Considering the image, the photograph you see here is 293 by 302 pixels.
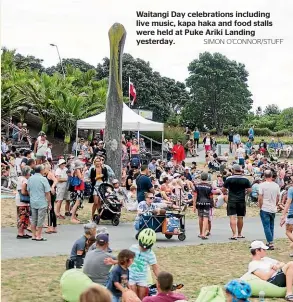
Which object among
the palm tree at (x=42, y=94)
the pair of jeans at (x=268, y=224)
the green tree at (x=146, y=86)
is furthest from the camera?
the green tree at (x=146, y=86)

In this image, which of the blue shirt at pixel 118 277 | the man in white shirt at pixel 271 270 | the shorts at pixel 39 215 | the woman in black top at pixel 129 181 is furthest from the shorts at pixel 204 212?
the blue shirt at pixel 118 277

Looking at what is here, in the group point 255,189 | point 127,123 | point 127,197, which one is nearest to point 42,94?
point 127,123

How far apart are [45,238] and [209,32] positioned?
17.9ft

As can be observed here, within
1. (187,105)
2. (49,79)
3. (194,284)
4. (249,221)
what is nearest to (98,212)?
(249,221)

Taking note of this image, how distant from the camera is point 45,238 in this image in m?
13.4

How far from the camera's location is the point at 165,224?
45.5 ft

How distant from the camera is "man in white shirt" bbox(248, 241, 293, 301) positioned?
9125 millimetres

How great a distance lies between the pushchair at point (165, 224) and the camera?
44.9 feet

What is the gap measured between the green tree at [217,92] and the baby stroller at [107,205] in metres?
44.1

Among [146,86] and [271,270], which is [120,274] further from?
[146,86]

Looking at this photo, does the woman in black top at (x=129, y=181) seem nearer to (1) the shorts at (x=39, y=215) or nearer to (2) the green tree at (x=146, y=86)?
(1) the shorts at (x=39, y=215)

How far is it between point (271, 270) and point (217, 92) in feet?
171

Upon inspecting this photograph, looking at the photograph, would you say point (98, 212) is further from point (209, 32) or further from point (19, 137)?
point (19, 137)

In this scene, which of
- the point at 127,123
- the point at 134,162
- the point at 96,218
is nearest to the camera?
the point at 96,218
